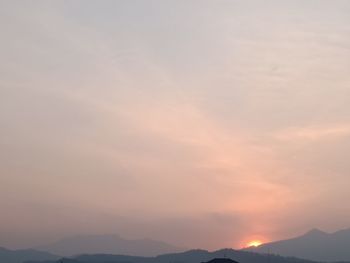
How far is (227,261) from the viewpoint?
161 meters
